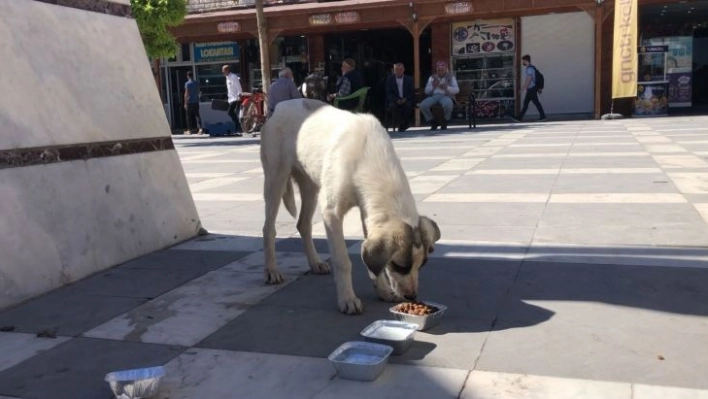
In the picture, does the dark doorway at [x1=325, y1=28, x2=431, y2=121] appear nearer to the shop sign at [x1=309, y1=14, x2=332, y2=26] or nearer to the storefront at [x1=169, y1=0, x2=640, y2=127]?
the storefront at [x1=169, y1=0, x2=640, y2=127]

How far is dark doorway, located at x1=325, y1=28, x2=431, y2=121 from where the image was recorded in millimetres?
27800

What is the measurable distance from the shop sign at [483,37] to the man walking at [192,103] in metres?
9.93

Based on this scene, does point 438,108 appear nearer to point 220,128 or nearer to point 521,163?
point 220,128

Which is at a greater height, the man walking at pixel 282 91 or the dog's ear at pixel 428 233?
the man walking at pixel 282 91

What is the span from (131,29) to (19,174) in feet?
7.33

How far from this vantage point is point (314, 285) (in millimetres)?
5109

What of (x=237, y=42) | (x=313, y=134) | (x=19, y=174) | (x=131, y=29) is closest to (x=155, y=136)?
(x=131, y=29)

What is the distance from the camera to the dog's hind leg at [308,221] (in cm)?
542

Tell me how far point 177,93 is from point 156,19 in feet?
33.1

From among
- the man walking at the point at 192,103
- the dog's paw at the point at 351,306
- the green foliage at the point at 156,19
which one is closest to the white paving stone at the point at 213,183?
the dog's paw at the point at 351,306

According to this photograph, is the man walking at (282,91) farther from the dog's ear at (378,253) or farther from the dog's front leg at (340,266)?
the dog's ear at (378,253)

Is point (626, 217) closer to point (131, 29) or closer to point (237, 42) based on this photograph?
point (131, 29)

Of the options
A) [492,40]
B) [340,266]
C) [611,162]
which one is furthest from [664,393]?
[492,40]

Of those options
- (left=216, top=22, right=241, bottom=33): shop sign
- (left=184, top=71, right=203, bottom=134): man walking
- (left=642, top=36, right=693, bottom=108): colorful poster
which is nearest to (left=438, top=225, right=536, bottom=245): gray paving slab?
(left=184, top=71, right=203, bottom=134): man walking
